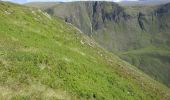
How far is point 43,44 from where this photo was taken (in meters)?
39.4

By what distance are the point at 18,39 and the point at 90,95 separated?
11.0 meters

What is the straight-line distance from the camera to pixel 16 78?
26.1m

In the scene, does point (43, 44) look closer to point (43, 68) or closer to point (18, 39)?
point (18, 39)

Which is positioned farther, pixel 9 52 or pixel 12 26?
pixel 12 26

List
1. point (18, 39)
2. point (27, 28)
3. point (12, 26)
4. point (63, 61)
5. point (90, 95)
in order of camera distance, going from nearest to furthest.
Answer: point (90, 95)
point (63, 61)
point (18, 39)
point (12, 26)
point (27, 28)

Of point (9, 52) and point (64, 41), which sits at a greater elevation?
point (9, 52)

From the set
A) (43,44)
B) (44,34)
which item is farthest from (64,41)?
(43,44)

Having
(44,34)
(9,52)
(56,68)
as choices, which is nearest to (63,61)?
(56,68)

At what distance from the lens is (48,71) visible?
Result: 98.7 ft

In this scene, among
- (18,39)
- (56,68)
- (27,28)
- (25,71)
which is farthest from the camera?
(27,28)

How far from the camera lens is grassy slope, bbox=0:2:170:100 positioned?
26.1m

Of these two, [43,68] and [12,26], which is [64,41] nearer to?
[12,26]

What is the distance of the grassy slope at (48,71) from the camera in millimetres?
26062

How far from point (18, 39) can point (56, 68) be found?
730cm
